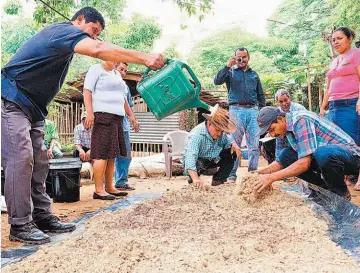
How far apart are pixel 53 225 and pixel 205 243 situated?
1101 mm

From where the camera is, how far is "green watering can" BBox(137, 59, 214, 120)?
2.46 m

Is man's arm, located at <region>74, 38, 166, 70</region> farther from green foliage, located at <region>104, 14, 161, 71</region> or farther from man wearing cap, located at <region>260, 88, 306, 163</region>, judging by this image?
green foliage, located at <region>104, 14, 161, 71</region>

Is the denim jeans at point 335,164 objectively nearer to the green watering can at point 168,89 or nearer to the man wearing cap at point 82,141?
the green watering can at point 168,89

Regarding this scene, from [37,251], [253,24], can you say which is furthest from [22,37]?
Result: [37,251]

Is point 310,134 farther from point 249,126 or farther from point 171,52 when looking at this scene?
point 171,52

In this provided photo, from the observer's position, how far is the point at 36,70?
2287mm

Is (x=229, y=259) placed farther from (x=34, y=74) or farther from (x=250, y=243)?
(x=34, y=74)

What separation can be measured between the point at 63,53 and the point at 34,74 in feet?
0.74

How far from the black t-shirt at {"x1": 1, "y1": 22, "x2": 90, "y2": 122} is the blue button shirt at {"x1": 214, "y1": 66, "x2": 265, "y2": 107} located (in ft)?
7.26

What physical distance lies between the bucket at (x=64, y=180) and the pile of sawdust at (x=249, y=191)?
168 centimetres

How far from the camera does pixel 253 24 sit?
21094 mm

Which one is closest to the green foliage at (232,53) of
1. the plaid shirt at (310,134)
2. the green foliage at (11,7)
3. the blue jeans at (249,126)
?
the green foliage at (11,7)

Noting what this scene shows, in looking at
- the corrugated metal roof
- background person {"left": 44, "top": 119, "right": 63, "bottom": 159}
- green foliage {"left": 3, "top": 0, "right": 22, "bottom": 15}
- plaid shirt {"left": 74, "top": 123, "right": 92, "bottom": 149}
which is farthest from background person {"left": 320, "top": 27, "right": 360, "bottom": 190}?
green foliage {"left": 3, "top": 0, "right": 22, "bottom": 15}

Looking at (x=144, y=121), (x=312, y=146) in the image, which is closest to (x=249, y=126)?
(x=312, y=146)
